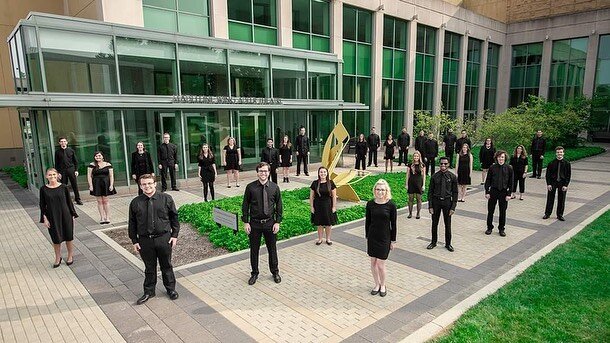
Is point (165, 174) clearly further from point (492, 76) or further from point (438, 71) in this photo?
point (492, 76)

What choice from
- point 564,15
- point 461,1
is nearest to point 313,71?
point 461,1

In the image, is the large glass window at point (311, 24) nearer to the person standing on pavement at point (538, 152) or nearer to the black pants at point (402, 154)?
the black pants at point (402, 154)

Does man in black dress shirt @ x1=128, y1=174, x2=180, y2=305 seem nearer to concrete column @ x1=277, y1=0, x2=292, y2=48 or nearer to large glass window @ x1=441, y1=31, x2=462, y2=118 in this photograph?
concrete column @ x1=277, y1=0, x2=292, y2=48

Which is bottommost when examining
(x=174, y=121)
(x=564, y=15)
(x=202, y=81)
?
(x=174, y=121)

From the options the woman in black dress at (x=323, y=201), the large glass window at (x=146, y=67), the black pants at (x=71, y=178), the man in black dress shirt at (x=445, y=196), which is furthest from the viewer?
the large glass window at (x=146, y=67)

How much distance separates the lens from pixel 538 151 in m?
16.2

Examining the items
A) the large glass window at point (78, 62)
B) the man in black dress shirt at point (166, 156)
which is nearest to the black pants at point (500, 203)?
the man in black dress shirt at point (166, 156)

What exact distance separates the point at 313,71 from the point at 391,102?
1047 cm

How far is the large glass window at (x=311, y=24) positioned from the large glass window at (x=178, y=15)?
227 inches

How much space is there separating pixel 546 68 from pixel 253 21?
29569 mm

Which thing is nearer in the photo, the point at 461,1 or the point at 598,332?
the point at 598,332

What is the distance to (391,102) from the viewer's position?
28.2 meters

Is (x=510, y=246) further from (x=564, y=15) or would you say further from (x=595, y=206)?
(x=564, y=15)

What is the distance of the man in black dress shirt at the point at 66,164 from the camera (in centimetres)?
1162
